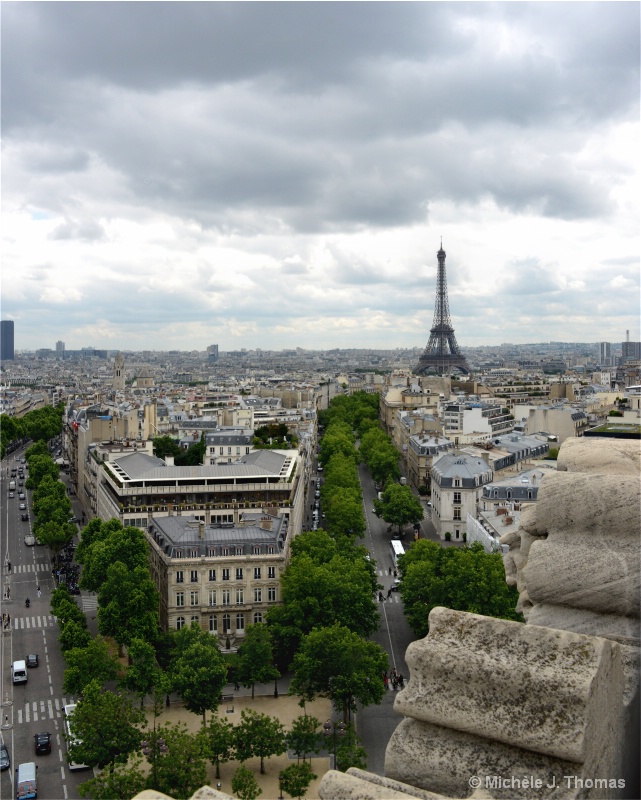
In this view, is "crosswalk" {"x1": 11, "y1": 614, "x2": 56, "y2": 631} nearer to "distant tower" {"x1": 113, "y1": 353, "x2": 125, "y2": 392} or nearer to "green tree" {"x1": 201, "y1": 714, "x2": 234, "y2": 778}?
"green tree" {"x1": 201, "y1": 714, "x2": 234, "y2": 778}

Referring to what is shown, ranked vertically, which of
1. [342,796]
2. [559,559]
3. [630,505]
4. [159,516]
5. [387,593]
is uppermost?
[630,505]

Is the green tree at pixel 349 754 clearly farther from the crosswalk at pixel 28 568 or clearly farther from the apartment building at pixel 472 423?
the apartment building at pixel 472 423

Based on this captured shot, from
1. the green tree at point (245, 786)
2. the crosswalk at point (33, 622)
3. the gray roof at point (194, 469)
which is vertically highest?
the gray roof at point (194, 469)

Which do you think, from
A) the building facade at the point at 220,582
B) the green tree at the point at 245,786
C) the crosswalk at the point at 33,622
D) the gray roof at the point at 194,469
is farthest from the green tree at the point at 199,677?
the gray roof at the point at 194,469

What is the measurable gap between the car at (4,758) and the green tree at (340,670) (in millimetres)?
9656

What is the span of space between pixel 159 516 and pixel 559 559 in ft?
136

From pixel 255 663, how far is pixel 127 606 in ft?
20.9

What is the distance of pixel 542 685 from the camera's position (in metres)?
4.86

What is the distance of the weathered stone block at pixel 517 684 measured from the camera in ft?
15.6

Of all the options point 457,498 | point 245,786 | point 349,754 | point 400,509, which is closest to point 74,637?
point 245,786

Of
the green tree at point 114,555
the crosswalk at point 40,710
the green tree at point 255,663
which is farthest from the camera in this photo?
the green tree at point 114,555

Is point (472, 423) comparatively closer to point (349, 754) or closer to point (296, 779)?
point (349, 754)

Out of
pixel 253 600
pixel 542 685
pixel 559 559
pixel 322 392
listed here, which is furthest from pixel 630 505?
pixel 322 392

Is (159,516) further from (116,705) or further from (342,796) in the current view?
(342,796)
